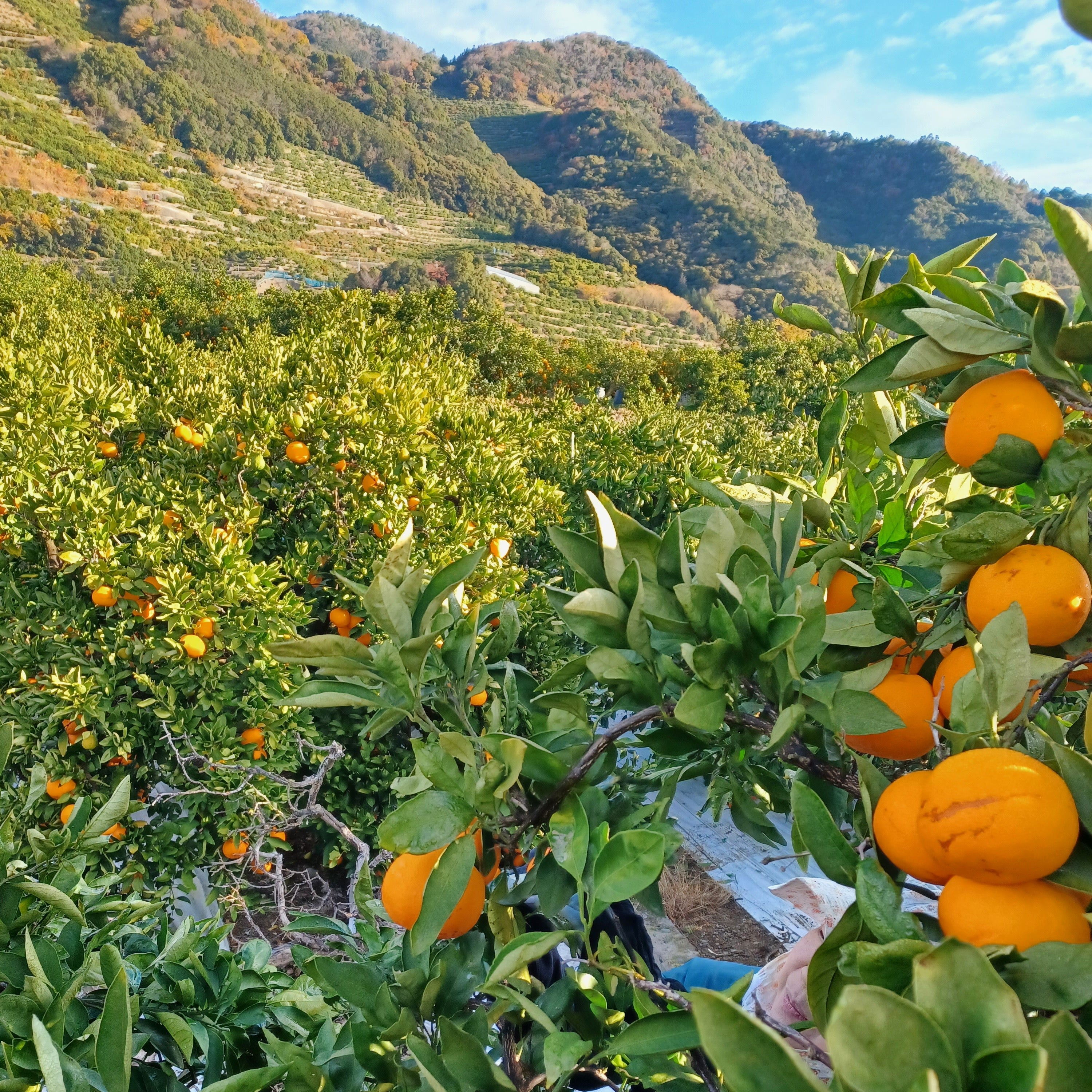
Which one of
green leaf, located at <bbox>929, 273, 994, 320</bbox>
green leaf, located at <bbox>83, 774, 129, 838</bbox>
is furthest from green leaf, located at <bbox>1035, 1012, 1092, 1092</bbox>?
green leaf, located at <bbox>83, 774, 129, 838</bbox>

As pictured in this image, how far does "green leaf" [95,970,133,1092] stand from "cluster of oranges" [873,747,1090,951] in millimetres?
514

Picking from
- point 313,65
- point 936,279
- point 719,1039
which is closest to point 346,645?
point 719,1039

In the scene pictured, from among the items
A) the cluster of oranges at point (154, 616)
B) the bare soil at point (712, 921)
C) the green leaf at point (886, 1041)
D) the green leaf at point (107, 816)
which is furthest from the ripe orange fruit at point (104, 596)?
the bare soil at point (712, 921)

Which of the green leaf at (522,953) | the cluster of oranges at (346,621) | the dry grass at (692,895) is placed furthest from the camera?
the dry grass at (692,895)

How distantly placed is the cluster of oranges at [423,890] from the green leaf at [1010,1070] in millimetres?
330

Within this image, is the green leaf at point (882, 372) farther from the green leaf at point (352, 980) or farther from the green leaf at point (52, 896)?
the green leaf at point (52, 896)

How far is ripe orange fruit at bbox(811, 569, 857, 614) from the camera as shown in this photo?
2.03ft

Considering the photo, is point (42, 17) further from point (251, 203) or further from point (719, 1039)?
point (719, 1039)

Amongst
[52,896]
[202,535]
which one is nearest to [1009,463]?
[52,896]

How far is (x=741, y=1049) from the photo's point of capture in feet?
0.84

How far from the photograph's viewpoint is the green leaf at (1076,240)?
458mm

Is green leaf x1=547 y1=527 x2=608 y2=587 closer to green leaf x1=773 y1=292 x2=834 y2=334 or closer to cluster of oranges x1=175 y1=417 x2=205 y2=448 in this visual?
green leaf x1=773 y1=292 x2=834 y2=334

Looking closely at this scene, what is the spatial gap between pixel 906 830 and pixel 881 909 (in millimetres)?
45

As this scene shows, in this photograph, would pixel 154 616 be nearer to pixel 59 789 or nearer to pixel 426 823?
pixel 59 789
